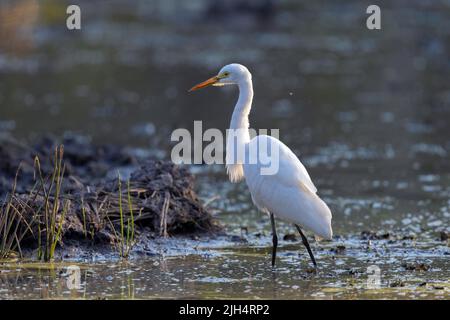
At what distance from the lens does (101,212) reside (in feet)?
29.8

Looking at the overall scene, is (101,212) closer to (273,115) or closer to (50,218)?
(50,218)

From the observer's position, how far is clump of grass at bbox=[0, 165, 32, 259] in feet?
26.7

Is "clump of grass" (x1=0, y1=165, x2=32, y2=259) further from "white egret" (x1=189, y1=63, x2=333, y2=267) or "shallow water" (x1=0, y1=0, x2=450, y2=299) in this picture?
"white egret" (x1=189, y1=63, x2=333, y2=267)

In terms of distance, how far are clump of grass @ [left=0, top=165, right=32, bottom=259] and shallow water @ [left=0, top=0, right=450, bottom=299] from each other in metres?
0.21

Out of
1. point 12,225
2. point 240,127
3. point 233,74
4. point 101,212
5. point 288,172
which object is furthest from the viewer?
point 101,212

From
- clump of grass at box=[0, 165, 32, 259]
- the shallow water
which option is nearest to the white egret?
the shallow water

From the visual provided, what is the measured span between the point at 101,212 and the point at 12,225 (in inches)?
36.9

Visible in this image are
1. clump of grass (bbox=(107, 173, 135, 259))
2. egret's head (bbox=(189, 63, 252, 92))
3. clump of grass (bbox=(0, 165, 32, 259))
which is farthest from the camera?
egret's head (bbox=(189, 63, 252, 92))

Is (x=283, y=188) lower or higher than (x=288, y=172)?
lower

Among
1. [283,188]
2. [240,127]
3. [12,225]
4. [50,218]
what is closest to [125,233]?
[50,218]

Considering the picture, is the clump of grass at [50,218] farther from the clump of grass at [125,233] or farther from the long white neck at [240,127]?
the long white neck at [240,127]

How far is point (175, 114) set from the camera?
18.7 metres

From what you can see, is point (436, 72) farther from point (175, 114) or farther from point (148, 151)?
point (148, 151)

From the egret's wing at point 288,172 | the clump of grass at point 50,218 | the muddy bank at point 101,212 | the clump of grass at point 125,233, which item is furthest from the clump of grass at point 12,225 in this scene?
the egret's wing at point 288,172
